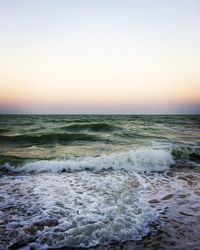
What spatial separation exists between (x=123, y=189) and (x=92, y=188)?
72cm

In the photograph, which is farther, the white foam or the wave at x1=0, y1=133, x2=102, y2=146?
the wave at x1=0, y1=133, x2=102, y2=146

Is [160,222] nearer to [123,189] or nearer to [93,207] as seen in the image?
[93,207]

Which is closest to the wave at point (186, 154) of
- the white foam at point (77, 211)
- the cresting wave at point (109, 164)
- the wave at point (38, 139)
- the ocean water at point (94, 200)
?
the cresting wave at point (109, 164)

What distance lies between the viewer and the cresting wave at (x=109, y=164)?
7941 mm

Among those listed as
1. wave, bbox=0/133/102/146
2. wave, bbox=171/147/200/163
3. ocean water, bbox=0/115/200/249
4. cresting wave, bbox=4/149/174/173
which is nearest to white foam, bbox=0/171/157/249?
ocean water, bbox=0/115/200/249

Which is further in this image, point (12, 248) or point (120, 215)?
point (120, 215)

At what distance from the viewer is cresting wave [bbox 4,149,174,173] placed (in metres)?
7.94

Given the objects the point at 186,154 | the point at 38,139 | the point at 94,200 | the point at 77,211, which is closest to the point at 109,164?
the point at 94,200

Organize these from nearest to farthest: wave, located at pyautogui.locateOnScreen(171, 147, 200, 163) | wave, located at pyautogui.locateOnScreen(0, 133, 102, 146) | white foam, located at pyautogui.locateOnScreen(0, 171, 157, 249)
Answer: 1. white foam, located at pyautogui.locateOnScreen(0, 171, 157, 249)
2. wave, located at pyautogui.locateOnScreen(171, 147, 200, 163)
3. wave, located at pyautogui.locateOnScreen(0, 133, 102, 146)

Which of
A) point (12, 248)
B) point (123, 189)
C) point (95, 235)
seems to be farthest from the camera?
point (123, 189)

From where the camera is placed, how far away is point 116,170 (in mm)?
7891

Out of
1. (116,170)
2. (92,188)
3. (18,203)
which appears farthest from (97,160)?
(18,203)

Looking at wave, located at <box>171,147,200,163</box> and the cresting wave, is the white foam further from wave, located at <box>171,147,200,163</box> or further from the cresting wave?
wave, located at <box>171,147,200,163</box>

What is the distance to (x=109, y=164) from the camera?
8.43 m
